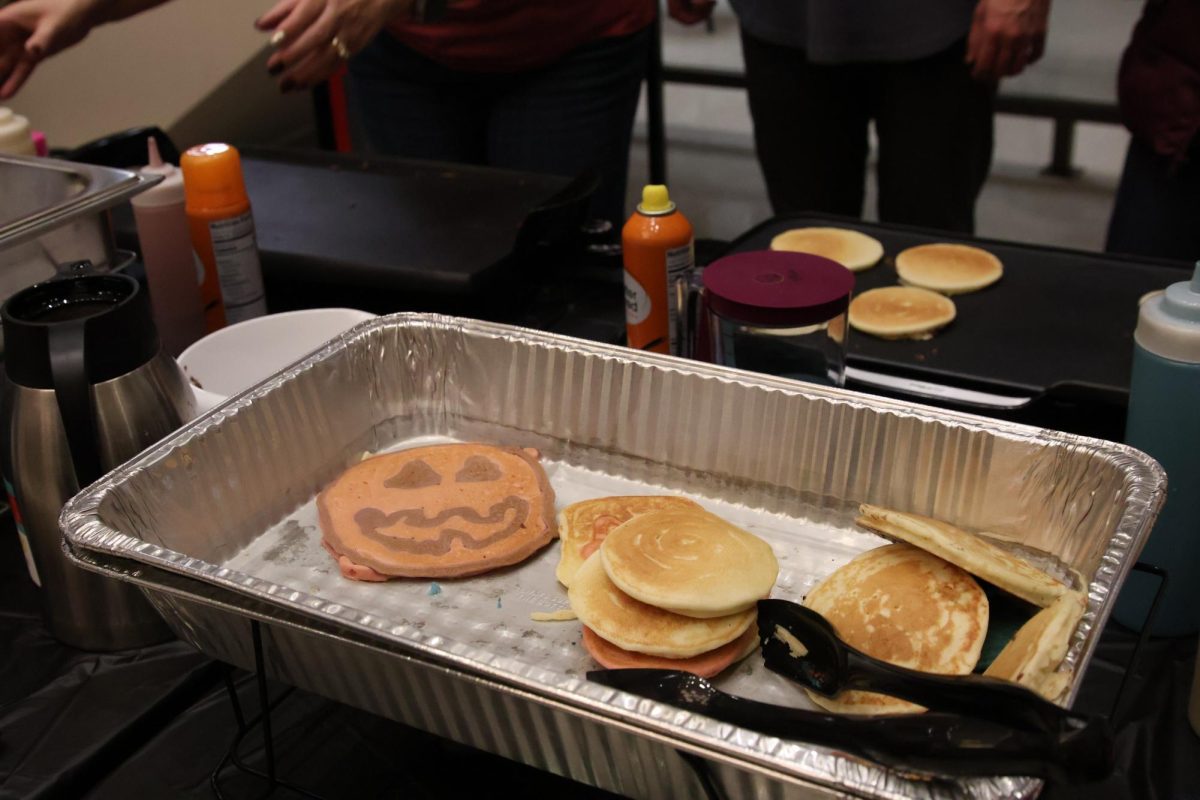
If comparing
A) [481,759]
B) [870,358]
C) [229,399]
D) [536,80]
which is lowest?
[481,759]

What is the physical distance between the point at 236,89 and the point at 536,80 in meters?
2.16

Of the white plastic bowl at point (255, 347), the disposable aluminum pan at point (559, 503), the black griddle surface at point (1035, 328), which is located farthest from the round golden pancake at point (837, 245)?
the white plastic bowl at point (255, 347)

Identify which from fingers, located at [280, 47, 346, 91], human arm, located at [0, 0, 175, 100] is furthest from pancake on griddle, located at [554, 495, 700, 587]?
human arm, located at [0, 0, 175, 100]

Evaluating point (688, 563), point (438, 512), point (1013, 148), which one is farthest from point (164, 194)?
point (1013, 148)

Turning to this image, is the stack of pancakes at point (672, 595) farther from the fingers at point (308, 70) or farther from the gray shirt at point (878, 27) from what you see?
the gray shirt at point (878, 27)

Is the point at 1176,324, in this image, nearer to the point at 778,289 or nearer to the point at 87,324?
the point at 778,289

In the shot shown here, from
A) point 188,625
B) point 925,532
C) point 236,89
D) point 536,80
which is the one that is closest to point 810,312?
point 925,532

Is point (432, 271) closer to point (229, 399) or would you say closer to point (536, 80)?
point (229, 399)

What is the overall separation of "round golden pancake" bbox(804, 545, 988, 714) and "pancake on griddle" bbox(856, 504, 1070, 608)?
0.03m

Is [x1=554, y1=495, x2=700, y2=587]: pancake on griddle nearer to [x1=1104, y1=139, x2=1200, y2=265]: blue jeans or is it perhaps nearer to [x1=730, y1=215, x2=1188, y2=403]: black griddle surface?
[x1=730, y1=215, x2=1188, y2=403]: black griddle surface

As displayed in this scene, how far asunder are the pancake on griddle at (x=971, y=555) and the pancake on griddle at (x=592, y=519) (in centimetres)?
22

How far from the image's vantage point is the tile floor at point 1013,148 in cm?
333

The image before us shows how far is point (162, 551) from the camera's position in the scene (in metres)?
0.74

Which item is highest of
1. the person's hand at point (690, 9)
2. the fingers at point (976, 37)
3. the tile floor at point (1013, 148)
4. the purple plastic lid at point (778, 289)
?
the person's hand at point (690, 9)
